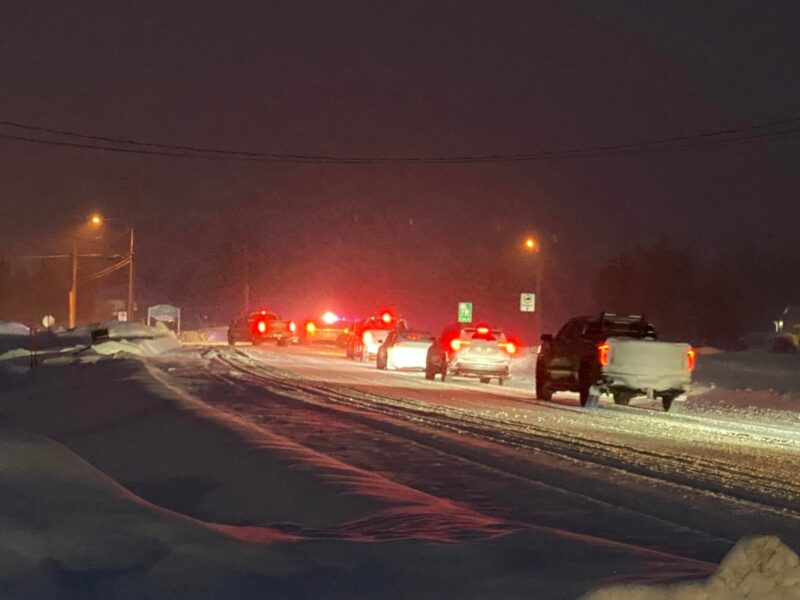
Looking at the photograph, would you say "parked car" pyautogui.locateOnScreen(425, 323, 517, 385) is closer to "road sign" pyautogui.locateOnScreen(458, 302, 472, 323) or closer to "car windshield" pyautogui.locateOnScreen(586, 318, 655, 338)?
"car windshield" pyautogui.locateOnScreen(586, 318, 655, 338)

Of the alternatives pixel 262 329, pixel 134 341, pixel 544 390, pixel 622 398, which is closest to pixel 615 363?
pixel 622 398

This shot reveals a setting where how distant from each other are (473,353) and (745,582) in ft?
91.7

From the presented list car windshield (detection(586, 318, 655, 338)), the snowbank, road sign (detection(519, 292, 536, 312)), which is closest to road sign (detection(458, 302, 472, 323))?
road sign (detection(519, 292, 536, 312))

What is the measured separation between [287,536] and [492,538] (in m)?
1.77

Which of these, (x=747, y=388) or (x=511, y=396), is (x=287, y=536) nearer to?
(x=511, y=396)

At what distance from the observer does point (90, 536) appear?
828cm

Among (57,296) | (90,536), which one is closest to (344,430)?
(90,536)

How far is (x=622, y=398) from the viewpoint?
1077 inches

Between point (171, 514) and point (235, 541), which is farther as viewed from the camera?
point (171, 514)

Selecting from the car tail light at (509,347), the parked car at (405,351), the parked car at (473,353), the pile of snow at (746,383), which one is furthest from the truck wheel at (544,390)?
the parked car at (405,351)

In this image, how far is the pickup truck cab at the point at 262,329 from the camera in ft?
213

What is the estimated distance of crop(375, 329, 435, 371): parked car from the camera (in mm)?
39719

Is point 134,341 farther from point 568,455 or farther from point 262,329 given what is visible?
point 568,455

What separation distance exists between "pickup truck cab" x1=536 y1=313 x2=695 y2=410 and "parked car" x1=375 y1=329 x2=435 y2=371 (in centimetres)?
1172
